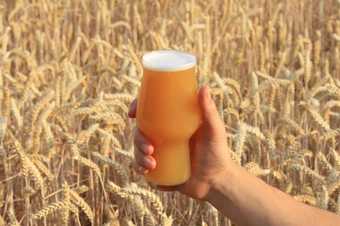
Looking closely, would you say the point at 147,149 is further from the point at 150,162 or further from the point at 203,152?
the point at 203,152

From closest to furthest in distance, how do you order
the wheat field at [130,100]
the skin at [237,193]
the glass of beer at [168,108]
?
the glass of beer at [168,108]
the skin at [237,193]
the wheat field at [130,100]

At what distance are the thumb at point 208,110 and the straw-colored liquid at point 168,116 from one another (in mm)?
13

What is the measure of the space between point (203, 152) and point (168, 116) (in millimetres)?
189

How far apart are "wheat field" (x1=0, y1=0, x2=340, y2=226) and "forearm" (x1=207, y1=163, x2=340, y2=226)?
5.8 inches

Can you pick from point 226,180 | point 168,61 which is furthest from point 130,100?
point 168,61

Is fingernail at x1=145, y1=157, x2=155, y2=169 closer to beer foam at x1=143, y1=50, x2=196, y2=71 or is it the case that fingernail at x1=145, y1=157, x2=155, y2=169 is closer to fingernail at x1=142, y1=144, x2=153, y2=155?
fingernail at x1=142, y1=144, x2=153, y2=155

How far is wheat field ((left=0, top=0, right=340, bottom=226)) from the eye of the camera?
177cm

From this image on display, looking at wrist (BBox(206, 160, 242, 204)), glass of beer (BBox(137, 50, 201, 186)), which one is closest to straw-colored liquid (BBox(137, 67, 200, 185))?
glass of beer (BBox(137, 50, 201, 186))

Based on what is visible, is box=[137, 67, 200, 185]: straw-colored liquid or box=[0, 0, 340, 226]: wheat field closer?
box=[137, 67, 200, 185]: straw-colored liquid

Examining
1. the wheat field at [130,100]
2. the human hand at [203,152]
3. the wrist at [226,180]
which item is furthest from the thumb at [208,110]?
the wheat field at [130,100]

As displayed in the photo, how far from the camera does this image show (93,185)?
77.0 inches

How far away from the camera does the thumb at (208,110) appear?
1232 millimetres

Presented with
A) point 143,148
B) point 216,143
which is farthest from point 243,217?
point 143,148

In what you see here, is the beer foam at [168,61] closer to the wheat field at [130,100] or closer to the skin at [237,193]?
the skin at [237,193]
